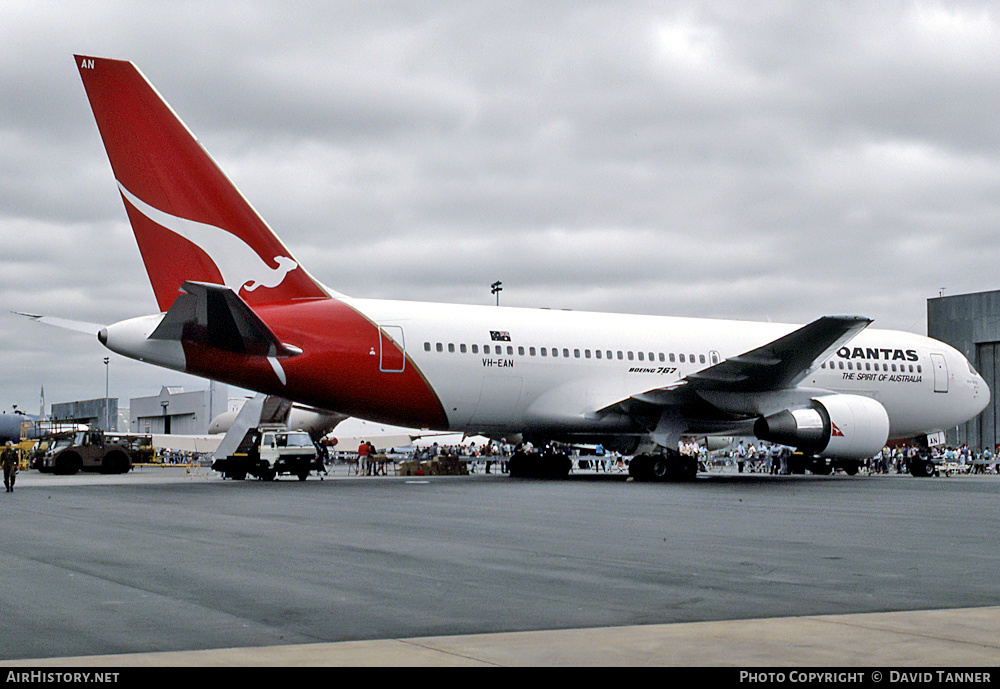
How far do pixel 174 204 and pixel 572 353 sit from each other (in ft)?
32.6

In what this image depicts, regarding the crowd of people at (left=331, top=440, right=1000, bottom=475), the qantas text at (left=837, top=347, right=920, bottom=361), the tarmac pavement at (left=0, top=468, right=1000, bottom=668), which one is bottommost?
the crowd of people at (left=331, top=440, right=1000, bottom=475)

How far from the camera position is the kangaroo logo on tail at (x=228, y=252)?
22.9 metres

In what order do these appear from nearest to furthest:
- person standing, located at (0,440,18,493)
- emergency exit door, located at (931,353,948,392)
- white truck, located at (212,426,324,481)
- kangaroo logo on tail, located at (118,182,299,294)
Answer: kangaroo logo on tail, located at (118,182,299,294), person standing, located at (0,440,18,493), emergency exit door, located at (931,353,948,392), white truck, located at (212,426,324,481)

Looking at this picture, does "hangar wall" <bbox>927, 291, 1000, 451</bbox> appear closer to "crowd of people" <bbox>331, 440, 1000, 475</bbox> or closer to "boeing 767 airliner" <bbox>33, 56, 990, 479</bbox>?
"crowd of people" <bbox>331, 440, 1000, 475</bbox>

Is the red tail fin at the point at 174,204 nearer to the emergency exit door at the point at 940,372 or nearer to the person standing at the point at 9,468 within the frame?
the person standing at the point at 9,468

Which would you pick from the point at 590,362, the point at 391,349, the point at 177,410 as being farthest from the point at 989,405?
the point at 177,410

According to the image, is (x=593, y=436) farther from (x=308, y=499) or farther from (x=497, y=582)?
(x=497, y=582)

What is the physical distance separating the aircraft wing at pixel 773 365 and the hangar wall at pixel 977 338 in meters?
38.8

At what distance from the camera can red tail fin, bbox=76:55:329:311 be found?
22.4 m

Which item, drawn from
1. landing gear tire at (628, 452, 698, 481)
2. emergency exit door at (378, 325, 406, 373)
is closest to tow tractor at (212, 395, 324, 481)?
emergency exit door at (378, 325, 406, 373)

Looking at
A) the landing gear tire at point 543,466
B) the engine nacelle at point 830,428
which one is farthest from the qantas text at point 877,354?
the landing gear tire at point 543,466

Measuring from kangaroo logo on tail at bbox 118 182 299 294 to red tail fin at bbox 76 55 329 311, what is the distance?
21mm

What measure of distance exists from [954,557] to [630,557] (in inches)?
122

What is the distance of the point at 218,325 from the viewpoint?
21141 millimetres
